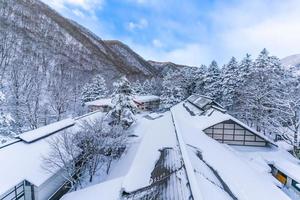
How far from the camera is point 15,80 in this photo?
20688mm

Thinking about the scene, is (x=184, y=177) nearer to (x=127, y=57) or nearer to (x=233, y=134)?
(x=233, y=134)

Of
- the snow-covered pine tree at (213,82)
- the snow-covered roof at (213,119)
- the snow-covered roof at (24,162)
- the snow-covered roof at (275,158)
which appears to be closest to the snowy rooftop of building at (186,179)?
the snow-covered roof at (24,162)

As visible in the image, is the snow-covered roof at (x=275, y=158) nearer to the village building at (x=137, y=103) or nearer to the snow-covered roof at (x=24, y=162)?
the snow-covered roof at (x=24, y=162)

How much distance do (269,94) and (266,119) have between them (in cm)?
321

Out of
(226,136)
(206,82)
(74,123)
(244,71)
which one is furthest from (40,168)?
(206,82)

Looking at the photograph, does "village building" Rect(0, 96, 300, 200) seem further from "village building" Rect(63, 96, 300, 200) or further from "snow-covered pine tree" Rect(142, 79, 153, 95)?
"snow-covered pine tree" Rect(142, 79, 153, 95)

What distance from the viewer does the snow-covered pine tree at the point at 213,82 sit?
30.5 meters

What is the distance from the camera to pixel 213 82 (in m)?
33.2

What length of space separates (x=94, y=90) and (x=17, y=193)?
102 ft

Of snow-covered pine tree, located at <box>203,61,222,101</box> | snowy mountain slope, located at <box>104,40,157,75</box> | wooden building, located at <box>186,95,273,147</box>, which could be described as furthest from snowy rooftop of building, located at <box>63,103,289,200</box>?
snowy mountain slope, located at <box>104,40,157,75</box>

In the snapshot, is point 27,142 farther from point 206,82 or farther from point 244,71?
point 206,82

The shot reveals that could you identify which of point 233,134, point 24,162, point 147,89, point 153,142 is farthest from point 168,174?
point 147,89

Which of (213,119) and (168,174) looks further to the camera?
(213,119)

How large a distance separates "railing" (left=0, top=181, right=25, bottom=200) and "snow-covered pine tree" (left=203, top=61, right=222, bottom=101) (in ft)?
89.4
